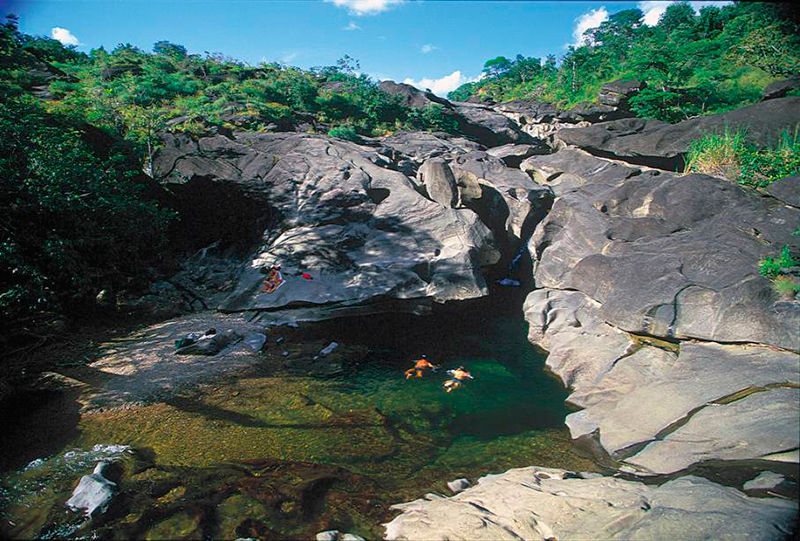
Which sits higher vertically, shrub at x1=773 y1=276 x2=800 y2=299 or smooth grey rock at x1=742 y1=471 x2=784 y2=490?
shrub at x1=773 y1=276 x2=800 y2=299

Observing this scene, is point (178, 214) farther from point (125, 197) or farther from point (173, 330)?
point (173, 330)

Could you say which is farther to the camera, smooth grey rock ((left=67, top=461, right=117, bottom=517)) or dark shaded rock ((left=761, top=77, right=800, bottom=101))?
dark shaded rock ((left=761, top=77, right=800, bottom=101))

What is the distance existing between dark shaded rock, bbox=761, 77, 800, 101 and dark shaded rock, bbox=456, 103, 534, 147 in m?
14.4

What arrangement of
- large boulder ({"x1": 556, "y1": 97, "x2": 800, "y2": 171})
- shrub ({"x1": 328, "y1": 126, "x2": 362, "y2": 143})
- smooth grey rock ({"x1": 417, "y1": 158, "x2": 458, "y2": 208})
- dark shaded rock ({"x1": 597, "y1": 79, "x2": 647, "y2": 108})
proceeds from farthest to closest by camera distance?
dark shaded rock ({"x1": 597, "y1": 79, "x2": 647, "y2": 108})
shrub ({"x1": 328, "y1": 126, "x2": 362, "y2": 143})
smooth grey rock ({"x1": 417, "y1": 158, "x2": 458, "y2": 208})
large boulder ({"x1": 556, "y1": 97, "x2": 800, "y2": 171})

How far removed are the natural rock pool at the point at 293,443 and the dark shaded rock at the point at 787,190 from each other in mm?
5543

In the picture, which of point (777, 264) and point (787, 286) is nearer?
point (787, 286)

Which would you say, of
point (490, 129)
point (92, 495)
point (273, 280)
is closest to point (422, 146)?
point (490, 129)

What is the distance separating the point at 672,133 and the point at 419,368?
461 inches

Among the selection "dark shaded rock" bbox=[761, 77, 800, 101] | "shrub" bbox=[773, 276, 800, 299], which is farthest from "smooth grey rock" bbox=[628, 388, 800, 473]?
"dark shaded rock" bbox=[761, 77, 800, 101]

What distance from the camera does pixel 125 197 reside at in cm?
977

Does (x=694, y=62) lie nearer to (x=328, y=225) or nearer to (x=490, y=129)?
(x=490, y=129)

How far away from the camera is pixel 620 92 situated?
66.2 feet

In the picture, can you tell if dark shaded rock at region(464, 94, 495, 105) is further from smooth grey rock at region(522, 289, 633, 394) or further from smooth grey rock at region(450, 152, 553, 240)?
smooth grey rock at region(522, 289, 633, 394)

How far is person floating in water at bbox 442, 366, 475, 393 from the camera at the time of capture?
7404mm
